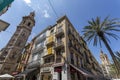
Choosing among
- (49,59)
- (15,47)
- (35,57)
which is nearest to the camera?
(49,59)

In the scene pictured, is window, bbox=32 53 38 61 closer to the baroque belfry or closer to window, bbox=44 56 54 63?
window, bbox=44 56 54 63

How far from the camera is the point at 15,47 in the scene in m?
30.6

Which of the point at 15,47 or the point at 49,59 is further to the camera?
the point at 15,47

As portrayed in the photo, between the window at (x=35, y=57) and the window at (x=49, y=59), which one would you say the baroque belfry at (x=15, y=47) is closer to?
the window at (x=35, y=57)

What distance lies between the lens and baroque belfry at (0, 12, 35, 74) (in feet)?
90.5

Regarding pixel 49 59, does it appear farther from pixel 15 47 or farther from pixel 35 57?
pixel 15 47

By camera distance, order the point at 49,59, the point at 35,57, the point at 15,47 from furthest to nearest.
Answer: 1. the point at 15,47
2. the point at 35,57
3. the point at 49,59

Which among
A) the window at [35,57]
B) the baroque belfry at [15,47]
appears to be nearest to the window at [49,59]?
the window at [35,57]

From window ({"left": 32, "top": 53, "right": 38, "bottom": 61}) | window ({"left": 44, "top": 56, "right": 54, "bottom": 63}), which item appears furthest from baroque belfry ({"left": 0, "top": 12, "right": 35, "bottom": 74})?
window ({"left": 44, "top": 56, "right": 54, "bottom": 63})

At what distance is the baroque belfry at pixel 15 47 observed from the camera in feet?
90.5

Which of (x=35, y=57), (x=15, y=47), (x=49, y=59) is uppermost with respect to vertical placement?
(x=15, y=47)

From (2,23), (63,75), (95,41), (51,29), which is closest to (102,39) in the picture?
(95,41)

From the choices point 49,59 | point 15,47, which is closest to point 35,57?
point 49,59

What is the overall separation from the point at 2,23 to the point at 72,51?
14503 millimetres
